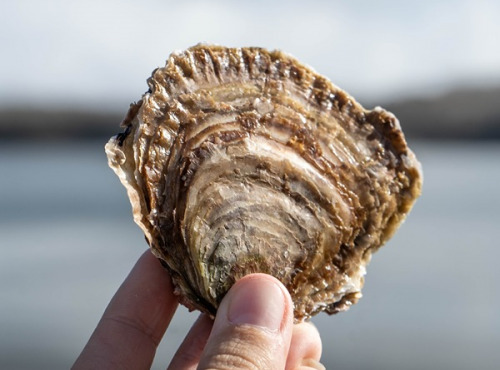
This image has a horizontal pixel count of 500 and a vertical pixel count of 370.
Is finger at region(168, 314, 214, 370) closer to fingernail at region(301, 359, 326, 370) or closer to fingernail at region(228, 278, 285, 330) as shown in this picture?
fingernail at region(301, 359, 326, 370)

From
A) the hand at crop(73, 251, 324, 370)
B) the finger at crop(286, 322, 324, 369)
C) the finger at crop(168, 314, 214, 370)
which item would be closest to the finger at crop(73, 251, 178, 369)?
the hand at crop(73, 251, 324, 370)

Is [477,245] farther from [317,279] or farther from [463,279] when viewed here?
[317,279]

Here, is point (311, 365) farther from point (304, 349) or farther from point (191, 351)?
point (191, 351)

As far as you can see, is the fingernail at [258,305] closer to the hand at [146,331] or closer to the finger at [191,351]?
the hand at [146,331]

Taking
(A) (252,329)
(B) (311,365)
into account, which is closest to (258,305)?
(A) (252,329)

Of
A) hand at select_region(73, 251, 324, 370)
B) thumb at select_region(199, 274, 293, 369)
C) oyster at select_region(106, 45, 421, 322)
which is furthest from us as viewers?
hand at select_region(73, 251, 324, 370)

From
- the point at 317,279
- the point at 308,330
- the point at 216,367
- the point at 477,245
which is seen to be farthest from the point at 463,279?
the point at 216,367
